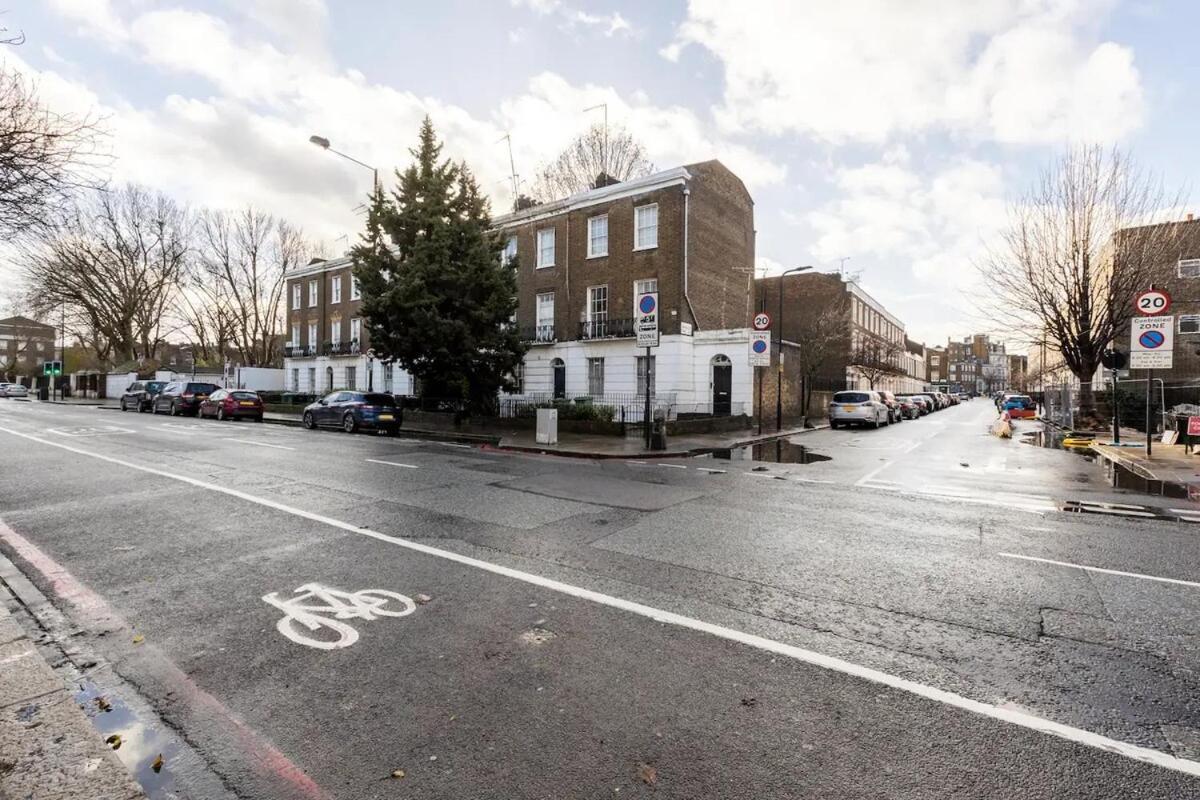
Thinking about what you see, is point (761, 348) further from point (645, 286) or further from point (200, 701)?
point (200, 701)

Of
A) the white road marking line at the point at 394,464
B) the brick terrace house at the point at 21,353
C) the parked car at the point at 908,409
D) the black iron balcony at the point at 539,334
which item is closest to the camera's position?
the white road marking line at the point at 394,464

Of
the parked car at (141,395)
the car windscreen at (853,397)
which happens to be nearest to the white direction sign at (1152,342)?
the car windscreen at (853,397)

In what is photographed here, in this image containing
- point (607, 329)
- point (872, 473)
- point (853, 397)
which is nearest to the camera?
point (872, 473)

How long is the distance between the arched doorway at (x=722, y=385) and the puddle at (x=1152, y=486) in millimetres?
14478

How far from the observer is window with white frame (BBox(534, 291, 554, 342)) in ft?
97.0

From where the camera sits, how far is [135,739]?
9.22 ft

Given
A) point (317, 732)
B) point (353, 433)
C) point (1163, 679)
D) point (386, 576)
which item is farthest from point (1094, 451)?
point (353, 433)

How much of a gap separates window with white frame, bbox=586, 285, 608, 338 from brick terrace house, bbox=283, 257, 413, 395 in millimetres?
14845

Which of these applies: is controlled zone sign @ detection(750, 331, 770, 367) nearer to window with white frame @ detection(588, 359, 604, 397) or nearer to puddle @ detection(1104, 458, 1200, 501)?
window with white frame @ detection(588, 359, 604, 397)

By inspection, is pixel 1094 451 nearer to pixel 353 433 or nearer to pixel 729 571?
pixel 729 571

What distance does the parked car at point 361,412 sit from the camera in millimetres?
20625

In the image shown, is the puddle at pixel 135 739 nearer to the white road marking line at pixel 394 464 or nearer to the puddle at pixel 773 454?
the white road marking line at pixel 394 464

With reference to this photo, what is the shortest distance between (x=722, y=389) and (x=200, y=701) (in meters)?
24.2

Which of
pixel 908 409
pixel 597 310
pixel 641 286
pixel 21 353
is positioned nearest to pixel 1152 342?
pixel 641 286
